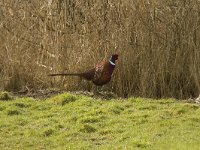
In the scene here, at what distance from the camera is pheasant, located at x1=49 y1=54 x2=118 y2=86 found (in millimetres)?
9766

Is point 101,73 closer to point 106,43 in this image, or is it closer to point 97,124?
point 106,43

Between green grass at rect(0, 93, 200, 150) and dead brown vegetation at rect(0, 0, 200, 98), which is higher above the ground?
dead brown vegetation at rect(0, 0, 200, 98)

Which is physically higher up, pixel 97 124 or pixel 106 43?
pixel 106 43

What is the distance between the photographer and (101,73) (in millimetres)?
9773

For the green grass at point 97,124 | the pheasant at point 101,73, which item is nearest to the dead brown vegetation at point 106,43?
the pheasant at point 101,73

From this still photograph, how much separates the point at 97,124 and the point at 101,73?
6.48 feet

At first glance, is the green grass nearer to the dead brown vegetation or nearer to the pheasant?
the pheasant

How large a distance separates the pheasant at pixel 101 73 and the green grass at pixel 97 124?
53cm

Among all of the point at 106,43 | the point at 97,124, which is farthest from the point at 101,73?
the point at 97,124

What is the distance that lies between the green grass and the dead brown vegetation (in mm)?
906

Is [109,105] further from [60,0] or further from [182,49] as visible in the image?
[60,0]

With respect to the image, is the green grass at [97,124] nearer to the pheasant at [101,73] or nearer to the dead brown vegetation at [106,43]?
the pheasant at [101,73]

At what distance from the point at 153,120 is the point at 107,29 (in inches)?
127

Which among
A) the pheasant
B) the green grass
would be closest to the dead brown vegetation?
the pheasant
